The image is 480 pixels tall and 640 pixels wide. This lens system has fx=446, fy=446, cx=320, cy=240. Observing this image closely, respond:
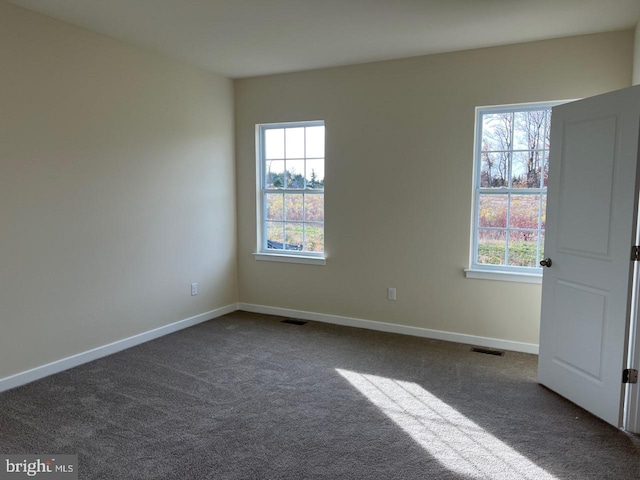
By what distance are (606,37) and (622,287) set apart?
6.92ft

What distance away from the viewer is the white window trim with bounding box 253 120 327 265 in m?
4.88

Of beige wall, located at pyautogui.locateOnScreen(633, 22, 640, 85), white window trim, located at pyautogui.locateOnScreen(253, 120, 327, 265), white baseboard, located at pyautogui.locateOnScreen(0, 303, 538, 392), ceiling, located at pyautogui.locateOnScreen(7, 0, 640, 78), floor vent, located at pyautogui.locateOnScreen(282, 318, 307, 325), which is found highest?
ceiling, located at pyautogui.locateOnScreen(7, 0, 640, 78)

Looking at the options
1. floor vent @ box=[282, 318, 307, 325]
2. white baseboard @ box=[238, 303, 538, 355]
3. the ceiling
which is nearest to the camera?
the ceiling

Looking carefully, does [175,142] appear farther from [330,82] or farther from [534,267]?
[534,267]

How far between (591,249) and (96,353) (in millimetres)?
3799

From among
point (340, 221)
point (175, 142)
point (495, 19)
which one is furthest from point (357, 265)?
point (495, 19)

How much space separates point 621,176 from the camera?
2.62 metres

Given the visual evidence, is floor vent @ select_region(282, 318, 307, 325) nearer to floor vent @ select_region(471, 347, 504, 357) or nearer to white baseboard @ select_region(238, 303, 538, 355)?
white baseboard @ select_region(238, 303, 538, 355)

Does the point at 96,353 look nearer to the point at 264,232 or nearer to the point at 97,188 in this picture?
the point at 97,188

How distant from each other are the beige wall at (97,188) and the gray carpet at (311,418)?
17.7 inches

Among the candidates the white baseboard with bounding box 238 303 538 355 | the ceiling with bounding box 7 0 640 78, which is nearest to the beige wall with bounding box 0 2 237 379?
the ceiling with bounding box 7 0 640 78

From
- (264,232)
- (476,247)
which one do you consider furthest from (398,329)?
(264,232)

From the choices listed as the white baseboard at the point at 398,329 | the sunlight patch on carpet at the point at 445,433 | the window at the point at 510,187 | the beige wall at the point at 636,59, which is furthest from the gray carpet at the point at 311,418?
the beige wall at the point at 636,59

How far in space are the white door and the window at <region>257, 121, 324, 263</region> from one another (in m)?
2.38
